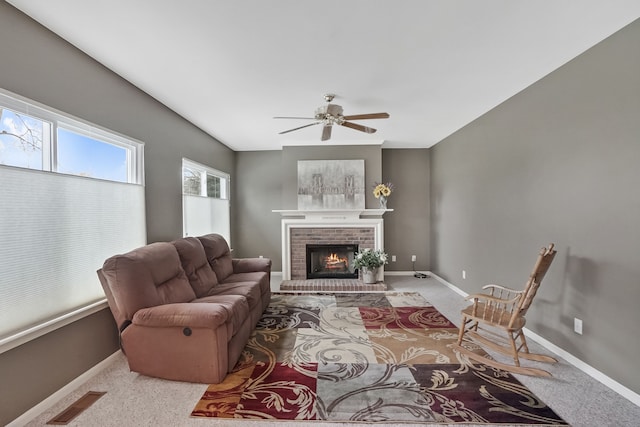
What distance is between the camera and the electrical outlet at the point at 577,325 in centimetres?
243

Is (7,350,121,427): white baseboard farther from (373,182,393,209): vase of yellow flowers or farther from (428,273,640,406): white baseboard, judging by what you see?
(373,182,393,209): vase of yellow flowers

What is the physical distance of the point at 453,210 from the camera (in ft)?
16.1

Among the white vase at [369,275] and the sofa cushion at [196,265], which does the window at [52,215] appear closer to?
the sofa cushion at [196,265]

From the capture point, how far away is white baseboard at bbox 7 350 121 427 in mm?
1820

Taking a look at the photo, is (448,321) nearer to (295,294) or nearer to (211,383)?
(295,294)

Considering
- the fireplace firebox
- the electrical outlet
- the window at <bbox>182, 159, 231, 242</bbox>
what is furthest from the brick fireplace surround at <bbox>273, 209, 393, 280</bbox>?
the electrical outlet

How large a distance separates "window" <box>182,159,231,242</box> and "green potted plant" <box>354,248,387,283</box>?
8.77ft

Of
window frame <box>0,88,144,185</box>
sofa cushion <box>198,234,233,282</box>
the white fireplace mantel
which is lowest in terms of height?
sofa cushion <box>198,234,233,282</box>

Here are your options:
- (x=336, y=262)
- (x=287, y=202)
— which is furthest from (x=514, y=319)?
(x=287, y=202)

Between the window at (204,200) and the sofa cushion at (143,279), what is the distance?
138 cm

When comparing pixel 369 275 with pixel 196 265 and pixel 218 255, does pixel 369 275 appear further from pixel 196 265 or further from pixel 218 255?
pixel 196 265

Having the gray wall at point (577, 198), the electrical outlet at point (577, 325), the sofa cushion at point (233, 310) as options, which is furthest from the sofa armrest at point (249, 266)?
the electrical outlet at point (577, 325)

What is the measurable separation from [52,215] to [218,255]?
1.89 metres

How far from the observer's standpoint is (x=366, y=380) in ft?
7.49
